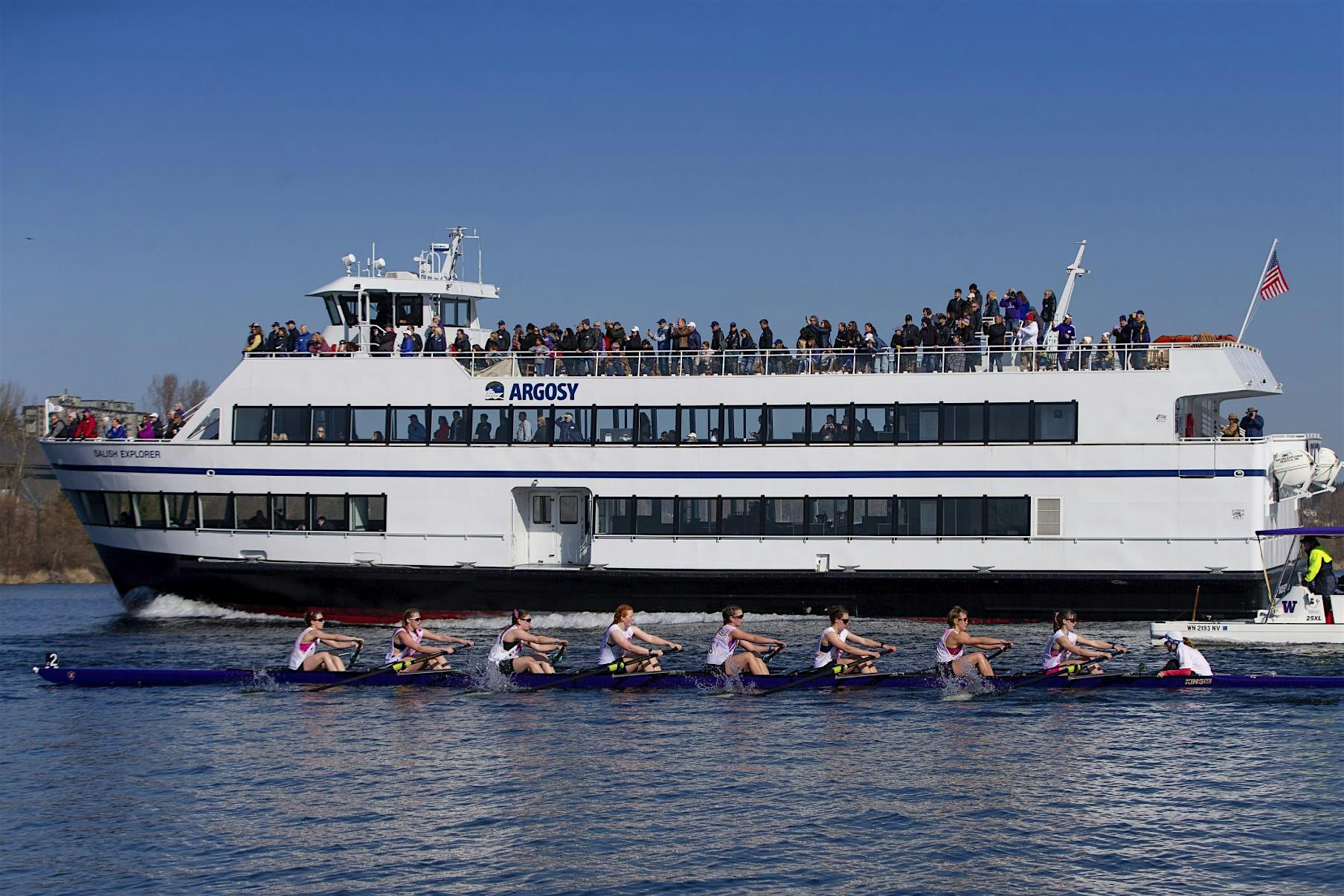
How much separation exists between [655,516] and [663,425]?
7.28 ft

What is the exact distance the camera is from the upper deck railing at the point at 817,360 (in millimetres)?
32812

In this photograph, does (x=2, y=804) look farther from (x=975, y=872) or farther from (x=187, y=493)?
(x=187, y=493)

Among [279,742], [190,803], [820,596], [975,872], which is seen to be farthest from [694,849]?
[820,596]

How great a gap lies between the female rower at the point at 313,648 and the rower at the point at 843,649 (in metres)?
8.33

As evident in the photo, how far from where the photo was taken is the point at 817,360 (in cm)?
3425

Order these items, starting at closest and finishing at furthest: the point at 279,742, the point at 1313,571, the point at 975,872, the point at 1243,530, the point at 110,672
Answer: the point at 975,872 → the point at 279,742 → the point at 110,672 → the point at 1313,571 → the point at 1243,530

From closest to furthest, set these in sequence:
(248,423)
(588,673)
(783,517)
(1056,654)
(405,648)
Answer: (1056,654)
(588,673)
(405,648)
(783,517)
(248,423)

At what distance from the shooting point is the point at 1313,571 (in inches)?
1153

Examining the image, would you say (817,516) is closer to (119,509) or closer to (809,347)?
(809,347)

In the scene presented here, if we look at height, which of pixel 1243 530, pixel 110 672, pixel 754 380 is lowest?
pixel 110 672

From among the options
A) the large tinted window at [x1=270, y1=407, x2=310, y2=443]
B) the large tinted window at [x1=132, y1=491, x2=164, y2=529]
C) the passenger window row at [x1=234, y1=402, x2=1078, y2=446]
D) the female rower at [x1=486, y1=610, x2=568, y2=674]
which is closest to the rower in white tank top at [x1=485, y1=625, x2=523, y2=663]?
the female rower at [x1=486, y1=610, x2=568, y2=674]

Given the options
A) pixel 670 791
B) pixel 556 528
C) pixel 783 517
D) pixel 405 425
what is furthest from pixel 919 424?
pixel 670 791

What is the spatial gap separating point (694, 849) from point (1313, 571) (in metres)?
19.1

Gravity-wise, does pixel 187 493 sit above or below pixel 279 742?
above
